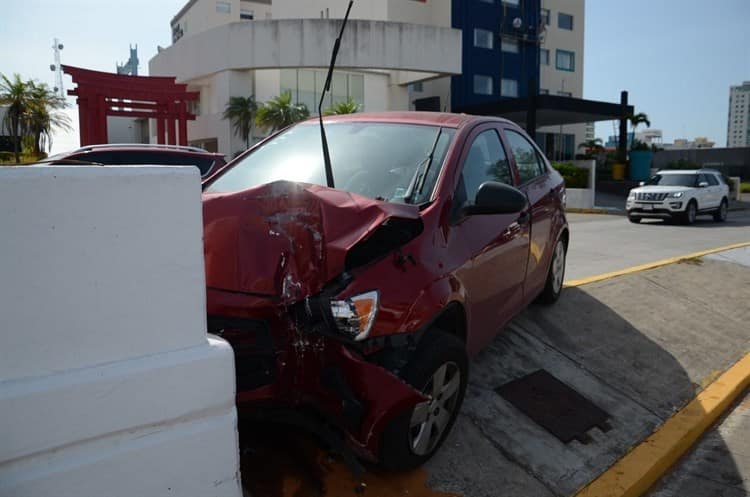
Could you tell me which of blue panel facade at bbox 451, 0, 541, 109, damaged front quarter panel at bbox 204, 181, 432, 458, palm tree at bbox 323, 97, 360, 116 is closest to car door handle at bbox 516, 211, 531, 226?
damaged front quarter panel at bbox 204, 181, 432, 458

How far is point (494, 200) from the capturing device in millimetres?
3434

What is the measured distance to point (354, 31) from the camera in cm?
3066

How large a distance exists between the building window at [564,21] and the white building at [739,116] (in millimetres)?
98899

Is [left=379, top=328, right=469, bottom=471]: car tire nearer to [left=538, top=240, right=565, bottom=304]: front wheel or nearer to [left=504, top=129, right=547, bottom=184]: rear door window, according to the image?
[left=504, top=129, right=547, bottom=184]: rear door window

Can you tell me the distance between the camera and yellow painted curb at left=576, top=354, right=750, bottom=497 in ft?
11.3

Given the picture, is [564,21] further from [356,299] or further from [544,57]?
[356,299]

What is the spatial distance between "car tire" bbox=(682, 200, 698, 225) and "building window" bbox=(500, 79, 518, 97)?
2651 cm

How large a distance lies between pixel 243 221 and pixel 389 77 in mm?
33793

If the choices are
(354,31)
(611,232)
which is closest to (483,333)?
(611,232)

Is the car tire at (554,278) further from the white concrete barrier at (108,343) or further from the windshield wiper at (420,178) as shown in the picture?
the white concrete barrier at (108,343)

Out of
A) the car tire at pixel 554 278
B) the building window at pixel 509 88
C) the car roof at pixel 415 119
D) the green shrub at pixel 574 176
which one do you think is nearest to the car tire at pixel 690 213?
the green shrub at pixel 574 176

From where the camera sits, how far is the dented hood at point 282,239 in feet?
9.00

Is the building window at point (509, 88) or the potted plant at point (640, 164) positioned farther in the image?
the building window at point (509, 88)

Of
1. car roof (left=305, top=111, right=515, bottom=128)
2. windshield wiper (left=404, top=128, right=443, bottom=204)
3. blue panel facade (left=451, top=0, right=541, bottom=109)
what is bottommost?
windshield wiper (left=404, top=128, right=443, bottom=204)
